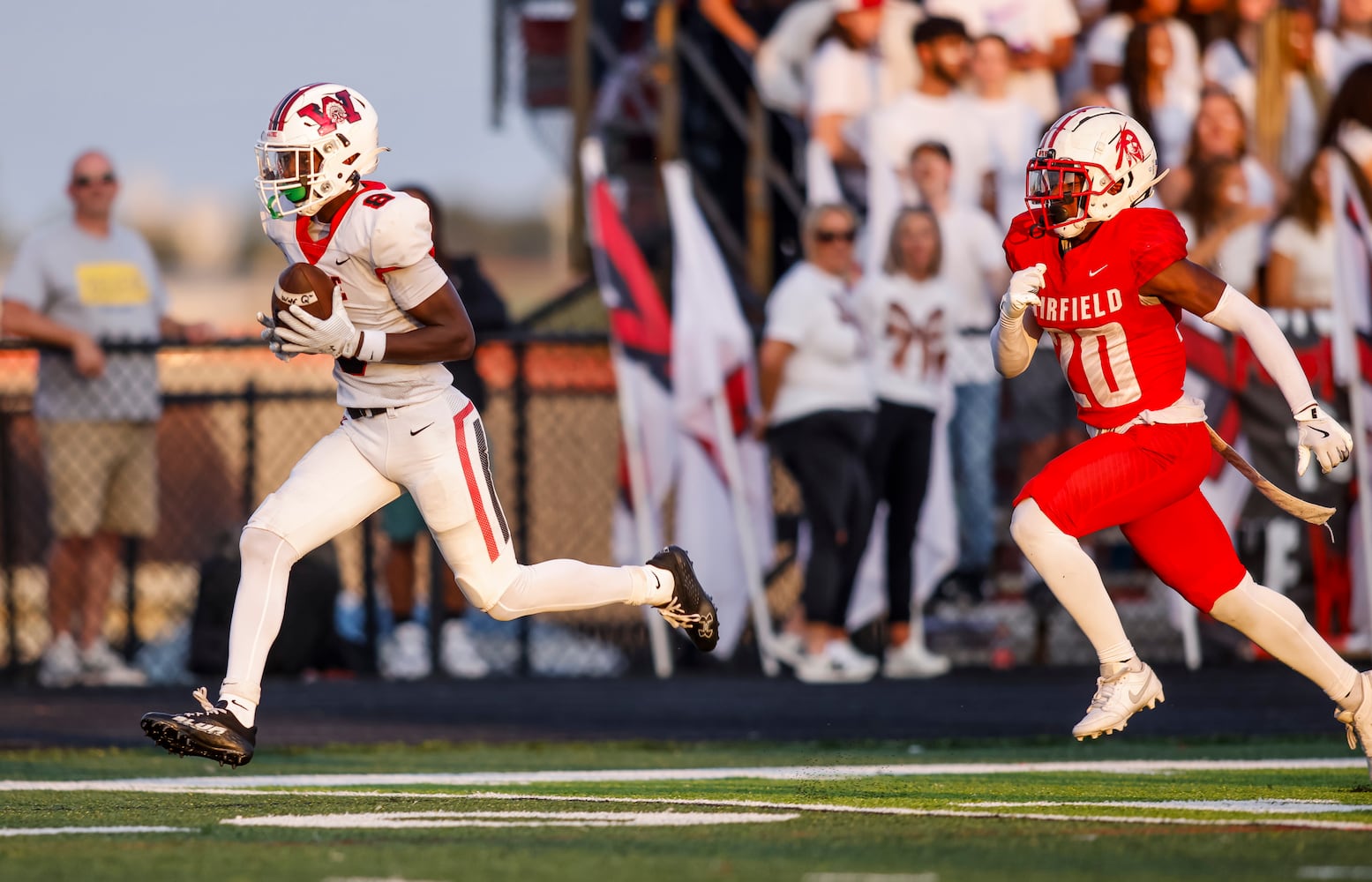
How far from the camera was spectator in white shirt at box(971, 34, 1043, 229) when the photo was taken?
10.1 meters

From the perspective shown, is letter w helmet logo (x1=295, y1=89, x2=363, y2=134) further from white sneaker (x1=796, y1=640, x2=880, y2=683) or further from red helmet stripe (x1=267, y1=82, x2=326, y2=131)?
white sneaker (x1=796, y1=640, x2=880, y2=683)

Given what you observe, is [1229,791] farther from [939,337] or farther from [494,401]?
[494,401]

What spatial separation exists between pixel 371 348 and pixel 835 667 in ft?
13.7

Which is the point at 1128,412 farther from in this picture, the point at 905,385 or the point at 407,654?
the point at 407,654

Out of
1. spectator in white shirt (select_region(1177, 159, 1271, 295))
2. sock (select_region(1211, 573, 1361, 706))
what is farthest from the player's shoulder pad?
spectator in white shirt (select_region(1177, 159, 1271, 295))

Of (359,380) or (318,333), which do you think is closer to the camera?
(318,333)

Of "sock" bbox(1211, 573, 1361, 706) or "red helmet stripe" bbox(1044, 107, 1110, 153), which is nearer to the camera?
"sock" bbox(1211, 573, 1361, 706)

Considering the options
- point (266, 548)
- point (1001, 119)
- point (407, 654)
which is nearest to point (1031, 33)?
point (1001, 119)

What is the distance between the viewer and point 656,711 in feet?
27.2

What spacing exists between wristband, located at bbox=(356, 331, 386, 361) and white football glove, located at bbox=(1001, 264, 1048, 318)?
1.68 metres

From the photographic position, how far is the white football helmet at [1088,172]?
5.56 meters

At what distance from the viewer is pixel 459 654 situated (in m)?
9.64

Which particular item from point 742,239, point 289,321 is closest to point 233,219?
point 742,239

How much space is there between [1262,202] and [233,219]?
5460cm
